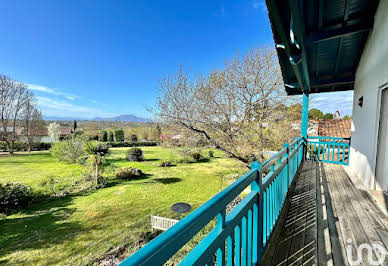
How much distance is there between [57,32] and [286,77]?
669 inches

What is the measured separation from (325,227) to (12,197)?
1315cm

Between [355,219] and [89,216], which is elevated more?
[355,219]

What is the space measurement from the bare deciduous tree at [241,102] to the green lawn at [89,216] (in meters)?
2.02

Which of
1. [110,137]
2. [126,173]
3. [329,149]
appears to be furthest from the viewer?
[110,137]

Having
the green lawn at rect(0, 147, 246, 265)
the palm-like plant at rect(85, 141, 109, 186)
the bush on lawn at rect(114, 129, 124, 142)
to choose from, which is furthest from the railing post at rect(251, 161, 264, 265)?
the bush on lawn at rect(114, 129, 124, 142)

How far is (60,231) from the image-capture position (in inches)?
279

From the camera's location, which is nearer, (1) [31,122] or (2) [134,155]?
(2) [134,155]

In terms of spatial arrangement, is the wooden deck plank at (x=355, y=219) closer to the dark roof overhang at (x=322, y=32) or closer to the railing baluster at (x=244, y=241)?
the railing baluster at (x=244, y=241)

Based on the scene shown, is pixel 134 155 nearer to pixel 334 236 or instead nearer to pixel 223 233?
pixel 334 236

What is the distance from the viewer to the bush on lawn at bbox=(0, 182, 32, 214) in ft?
28.2

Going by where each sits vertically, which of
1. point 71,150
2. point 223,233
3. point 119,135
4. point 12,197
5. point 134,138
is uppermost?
point 223,233

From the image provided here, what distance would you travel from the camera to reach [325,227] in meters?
2.05

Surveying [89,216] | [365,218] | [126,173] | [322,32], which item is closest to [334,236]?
[365,218]

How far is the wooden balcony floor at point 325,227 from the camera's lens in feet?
5.31
